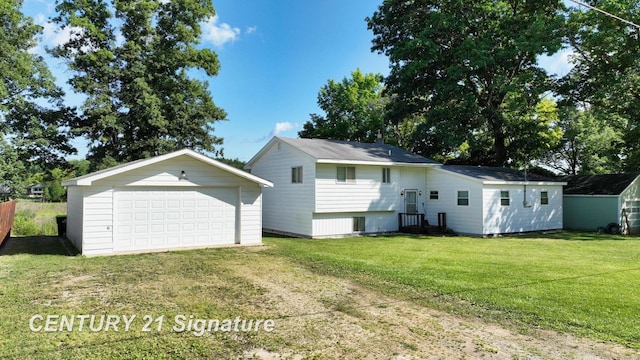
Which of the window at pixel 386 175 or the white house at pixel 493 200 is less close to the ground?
the window at pixel 386 175

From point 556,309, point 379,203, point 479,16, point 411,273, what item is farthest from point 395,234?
point 479,16

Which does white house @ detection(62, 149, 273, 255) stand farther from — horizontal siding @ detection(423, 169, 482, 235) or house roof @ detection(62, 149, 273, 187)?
horizontal siding @ detection(423, 169, 482, 235)

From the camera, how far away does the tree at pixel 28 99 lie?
22562 mm

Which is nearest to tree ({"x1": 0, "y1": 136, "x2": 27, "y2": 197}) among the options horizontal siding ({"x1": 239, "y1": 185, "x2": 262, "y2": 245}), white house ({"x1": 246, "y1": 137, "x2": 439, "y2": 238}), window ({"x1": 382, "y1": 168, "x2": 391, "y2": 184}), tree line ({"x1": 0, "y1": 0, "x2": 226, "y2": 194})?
tree line ({"x1": 0, "y1": 0, "x2": 226, "y2": 194})

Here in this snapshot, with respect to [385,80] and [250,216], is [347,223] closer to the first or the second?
[250,216]

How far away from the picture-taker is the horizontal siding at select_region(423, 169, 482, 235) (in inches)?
669

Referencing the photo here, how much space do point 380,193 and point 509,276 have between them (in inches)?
373

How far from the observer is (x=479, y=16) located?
24016 millimetres

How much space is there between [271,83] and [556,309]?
30.3 meters

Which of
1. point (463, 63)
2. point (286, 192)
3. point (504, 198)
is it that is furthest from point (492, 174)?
point (286, 192)

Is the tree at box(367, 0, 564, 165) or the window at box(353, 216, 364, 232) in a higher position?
the tree at box(367, 0, 564, 165)

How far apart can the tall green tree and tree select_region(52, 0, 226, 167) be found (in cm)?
2191

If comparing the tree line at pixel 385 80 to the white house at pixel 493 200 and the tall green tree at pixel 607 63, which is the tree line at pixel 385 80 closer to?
the tall green tree at pixel 607 63

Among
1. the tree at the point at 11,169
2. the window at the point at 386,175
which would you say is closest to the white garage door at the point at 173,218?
the window at the point at 386,175
